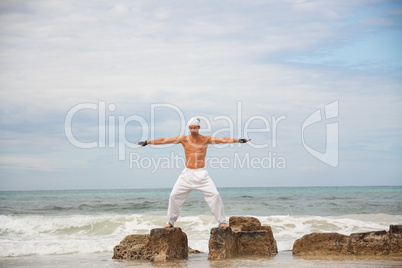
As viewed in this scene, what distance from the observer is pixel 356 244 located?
897 cm

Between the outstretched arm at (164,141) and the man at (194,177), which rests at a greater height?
the outstretched arm at (164,141)

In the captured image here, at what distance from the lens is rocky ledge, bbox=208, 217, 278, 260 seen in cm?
871

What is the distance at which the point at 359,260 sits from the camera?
8.28 metres

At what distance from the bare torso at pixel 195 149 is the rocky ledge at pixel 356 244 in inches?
93.1

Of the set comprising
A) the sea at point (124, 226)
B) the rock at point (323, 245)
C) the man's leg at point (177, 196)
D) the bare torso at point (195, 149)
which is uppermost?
the bare torso at point (195, 149)

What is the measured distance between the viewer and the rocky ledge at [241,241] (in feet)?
28.6

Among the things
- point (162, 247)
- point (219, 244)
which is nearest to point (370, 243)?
point (219, 244)

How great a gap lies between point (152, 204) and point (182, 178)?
20.6m

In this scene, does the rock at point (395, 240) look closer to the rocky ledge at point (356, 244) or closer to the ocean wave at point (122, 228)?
the rocky ledge at point (356, 244)

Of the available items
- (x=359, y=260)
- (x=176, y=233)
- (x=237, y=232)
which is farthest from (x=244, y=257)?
(x=359, y=260)

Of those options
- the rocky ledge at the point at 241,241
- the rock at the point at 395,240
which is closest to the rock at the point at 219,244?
the rocky ledge at the point at 241,241

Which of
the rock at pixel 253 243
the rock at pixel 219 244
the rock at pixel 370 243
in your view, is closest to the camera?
the rock at pixel 219 244

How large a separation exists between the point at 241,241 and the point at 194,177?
1487 millimetres

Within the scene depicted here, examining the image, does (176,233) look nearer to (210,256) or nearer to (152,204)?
(210,256)
